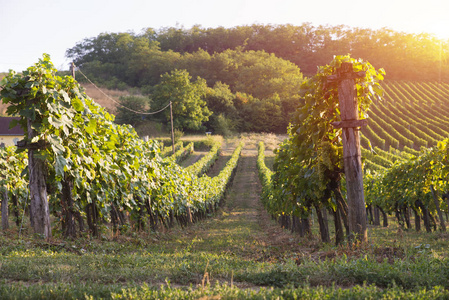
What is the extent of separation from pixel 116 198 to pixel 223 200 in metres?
18.9

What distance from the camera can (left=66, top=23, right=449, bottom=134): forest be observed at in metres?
71.4

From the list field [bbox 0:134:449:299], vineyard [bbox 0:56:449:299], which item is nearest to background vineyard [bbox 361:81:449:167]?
vineyard [bbox 0:56:449:299]

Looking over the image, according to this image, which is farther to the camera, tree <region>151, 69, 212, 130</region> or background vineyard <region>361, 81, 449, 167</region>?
tree <region>151, 69, 212, 130</region>

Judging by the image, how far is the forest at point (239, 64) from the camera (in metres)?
71.4

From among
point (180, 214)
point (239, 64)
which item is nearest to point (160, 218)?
point (180, 214)

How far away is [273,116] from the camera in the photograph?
71.9m

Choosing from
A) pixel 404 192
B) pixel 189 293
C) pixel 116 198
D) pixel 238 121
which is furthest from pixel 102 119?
pixel 238 121

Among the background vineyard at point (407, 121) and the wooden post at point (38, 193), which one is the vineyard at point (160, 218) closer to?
the wooden post at point (38, 193)

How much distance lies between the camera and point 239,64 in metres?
93.2

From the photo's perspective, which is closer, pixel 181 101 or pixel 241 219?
pixel 241 219

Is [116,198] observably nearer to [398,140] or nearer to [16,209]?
[16,209]

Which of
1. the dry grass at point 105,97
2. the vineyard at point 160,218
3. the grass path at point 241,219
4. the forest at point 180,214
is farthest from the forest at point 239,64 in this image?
the vineyard at point 160,218

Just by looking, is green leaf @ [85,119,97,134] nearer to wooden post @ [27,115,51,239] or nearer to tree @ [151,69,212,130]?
wooden post @ [27,115,51,239]

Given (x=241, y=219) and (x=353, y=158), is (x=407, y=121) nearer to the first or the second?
(x=241, y=219)
